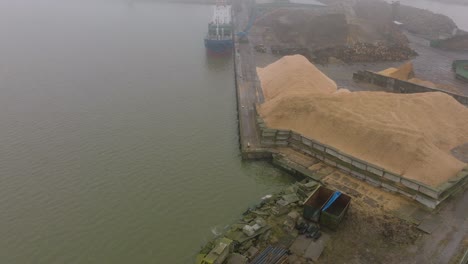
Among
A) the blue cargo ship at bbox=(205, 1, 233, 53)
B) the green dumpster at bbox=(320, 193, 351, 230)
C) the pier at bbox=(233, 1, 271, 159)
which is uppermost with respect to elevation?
the blue cargo ship at bbox=(205, 1, 233, 53)

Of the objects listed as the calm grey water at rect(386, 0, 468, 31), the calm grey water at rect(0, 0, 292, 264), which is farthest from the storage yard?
the calm grey water at rect(386, 0, 468, 31)

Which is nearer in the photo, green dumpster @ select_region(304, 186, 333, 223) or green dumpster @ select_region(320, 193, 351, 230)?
green dumpster @ select_region(320, 193, 351, 230)

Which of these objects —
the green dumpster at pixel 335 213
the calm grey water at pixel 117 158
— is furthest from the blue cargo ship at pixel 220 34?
the green dumpster at pixel 335 213

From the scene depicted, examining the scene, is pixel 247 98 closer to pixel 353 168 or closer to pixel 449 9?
pixel 353 168

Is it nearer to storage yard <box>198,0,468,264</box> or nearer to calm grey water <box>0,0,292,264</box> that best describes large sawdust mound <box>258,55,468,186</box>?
storage yard <box>198,0,468,264</box>

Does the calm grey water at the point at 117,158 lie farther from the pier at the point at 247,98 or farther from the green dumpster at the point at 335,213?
the green dumpster at the point at 335,213

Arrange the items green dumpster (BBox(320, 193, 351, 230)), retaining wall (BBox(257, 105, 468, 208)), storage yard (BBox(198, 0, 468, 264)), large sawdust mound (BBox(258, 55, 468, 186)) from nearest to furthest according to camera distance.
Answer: storage yard (BBox(198, 0, 468, 264)) < green dumpster (BBox(320, 193, 351, 230)) < retaining wall (BBox(257, 105, 468, 208)) < large sawdust mound (BBox(258, 55, 468, 186))
